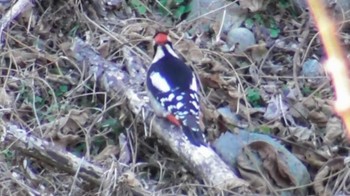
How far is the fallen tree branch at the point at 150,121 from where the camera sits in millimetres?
5020

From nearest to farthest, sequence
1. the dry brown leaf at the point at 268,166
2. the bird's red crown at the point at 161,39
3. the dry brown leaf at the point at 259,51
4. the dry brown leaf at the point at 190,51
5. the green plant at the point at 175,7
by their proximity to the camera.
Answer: the dry brown leaf at the point at 268,166, the bird's red crown at the point at 161,39, the dry brown leaf at the point at 190,51, the dry brown leaf at the point at 259,51, the green plant at the point at 175,7

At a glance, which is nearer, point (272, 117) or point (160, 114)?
point (160, 114)

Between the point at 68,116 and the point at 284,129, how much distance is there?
1.24m

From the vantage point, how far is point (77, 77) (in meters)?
6.48

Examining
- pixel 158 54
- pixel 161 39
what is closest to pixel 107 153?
pixel 158 54

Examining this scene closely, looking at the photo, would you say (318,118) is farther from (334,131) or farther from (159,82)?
(159,82)

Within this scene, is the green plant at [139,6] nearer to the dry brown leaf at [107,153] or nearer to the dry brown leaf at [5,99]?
the dry brown leaf at [5,99]

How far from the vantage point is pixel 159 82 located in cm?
565

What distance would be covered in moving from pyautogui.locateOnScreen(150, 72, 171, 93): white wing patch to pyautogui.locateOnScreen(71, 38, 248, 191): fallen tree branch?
0.14 metres

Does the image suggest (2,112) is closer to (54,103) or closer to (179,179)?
(54,103)

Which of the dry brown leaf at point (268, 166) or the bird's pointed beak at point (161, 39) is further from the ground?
the bird's pointed beak at point (161, 39)

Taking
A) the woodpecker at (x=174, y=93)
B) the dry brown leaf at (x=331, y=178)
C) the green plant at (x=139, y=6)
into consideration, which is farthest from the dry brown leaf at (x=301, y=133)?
the green plant at (x=139, y=6)

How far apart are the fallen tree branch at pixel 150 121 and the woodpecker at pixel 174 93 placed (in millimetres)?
61

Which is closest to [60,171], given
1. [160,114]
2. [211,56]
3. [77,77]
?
[160,114]
